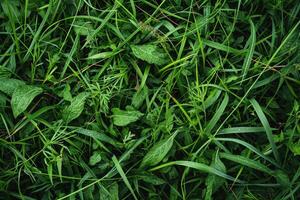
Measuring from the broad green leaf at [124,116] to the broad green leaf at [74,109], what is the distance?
14 centimetres

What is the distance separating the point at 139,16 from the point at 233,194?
0.93 m

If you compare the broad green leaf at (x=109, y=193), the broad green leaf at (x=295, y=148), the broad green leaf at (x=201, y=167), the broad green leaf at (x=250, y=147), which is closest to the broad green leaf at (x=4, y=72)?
the broad green leaf at (x=109, y=193)

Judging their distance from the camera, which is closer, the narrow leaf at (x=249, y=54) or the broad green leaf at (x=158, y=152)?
the broad green leaf at (x=158, y=152)

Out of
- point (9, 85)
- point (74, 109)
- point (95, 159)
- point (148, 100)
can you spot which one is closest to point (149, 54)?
point (148, 100)

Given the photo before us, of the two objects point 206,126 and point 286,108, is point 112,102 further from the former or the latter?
point 286,108

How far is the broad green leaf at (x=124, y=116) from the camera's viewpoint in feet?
5.68

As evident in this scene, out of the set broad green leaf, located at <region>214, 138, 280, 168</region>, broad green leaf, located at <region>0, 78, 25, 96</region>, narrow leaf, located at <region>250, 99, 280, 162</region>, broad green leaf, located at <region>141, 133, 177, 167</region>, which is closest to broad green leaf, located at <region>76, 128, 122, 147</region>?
broad green leaf, located at <region>141, 133, 177, 167</region>

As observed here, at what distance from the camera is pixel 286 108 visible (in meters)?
1.86

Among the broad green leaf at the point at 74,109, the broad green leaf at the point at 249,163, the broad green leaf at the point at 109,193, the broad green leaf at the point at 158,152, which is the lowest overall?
the broad green leaf at the point at 109,193

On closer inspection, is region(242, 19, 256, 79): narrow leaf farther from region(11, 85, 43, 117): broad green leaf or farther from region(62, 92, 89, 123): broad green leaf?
region(11, 85, 43, 117): broad green leaf

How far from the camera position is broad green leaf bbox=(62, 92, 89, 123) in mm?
1722

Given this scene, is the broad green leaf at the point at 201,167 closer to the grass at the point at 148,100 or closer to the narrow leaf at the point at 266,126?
the grass at the point at 148,100

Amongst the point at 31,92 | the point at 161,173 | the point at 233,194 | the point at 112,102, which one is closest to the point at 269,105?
the point at 233,194

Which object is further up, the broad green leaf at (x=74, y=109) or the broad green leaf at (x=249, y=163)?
the broad green leaf at (x=74, y=109)
